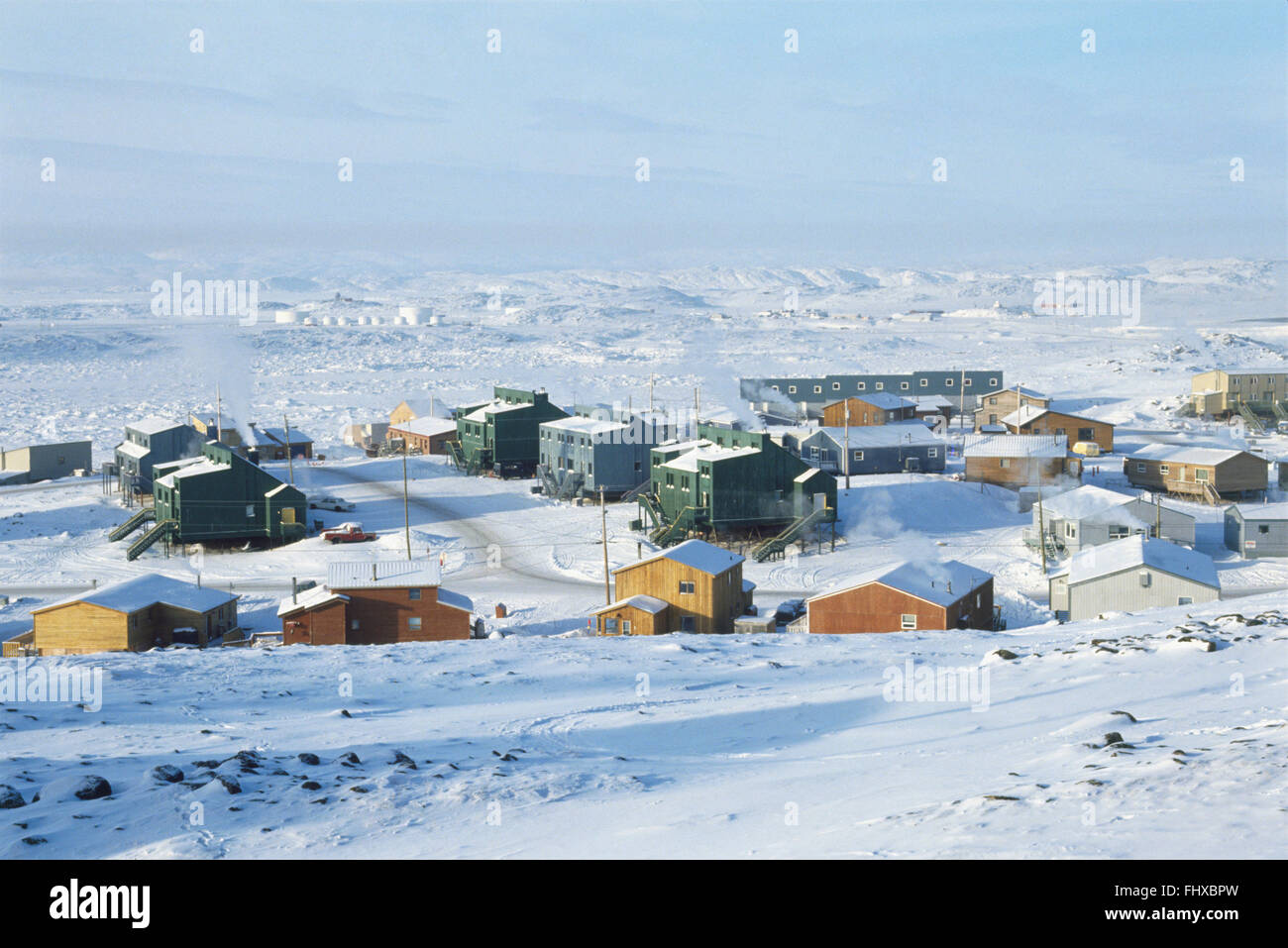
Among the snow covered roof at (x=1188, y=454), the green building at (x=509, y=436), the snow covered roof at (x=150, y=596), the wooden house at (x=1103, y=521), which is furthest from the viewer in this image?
the green building at (x=509, y=436)

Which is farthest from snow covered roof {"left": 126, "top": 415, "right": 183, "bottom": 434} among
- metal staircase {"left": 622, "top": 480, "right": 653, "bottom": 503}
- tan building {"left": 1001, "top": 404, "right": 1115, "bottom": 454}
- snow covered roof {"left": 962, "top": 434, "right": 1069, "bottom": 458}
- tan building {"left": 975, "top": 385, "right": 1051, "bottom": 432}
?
tan building {"left": 975, "top": 385, "right": 1051, "bottom": 432}

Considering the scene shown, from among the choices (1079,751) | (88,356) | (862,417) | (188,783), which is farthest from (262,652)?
(88,356)

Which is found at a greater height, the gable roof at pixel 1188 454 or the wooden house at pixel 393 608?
the gable roof at pixel 1188 454

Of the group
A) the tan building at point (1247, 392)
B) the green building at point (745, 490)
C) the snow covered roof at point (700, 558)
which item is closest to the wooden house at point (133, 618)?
the snow covered roof at point (700, 558)

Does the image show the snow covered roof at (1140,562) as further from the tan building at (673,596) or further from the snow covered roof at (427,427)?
the snow covered roof at (427,427)

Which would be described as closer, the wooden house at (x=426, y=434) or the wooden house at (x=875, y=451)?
the wooden house at (x=875, y=451)

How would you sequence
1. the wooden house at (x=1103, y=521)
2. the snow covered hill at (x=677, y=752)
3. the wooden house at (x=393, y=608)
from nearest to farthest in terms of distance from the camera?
the snow covered hill at (x=677, y=752) < the wooden house at (x=393, y=608) < the wooden house at (x=1103, y=521)

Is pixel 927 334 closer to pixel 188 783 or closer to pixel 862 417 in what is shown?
pixel 862 417

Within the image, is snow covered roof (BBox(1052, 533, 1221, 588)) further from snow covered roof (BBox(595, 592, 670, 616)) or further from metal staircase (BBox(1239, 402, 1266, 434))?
metal staircase (BBox(1239, 402, 1266, 434))
